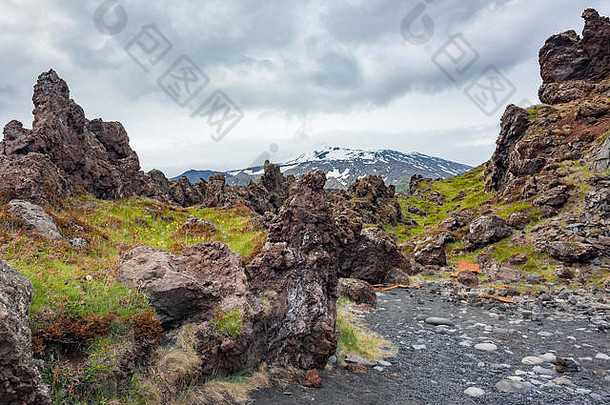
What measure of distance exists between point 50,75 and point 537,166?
5873 centimetres

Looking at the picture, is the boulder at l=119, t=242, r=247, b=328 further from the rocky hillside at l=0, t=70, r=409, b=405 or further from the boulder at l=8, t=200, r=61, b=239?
the boulder at l=8, t=200, r=61, b=239

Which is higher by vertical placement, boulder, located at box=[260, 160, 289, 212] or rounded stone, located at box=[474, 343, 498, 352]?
boulder, located at box=[260, 160, 289, 212]

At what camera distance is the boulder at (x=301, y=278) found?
32.4 ft

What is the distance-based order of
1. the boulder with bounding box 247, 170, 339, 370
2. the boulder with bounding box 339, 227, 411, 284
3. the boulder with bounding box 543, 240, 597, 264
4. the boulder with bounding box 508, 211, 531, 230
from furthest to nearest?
the boulder with bounding box 508, 211, 531, 230 < the boulder with bounding box 339, 227, 411, 284 < the boulder with bounding box 543, 240, 597, 264 < the boulder with bounding box 247, 170, 339, 370

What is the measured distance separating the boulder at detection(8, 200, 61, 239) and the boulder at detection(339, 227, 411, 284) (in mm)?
22062

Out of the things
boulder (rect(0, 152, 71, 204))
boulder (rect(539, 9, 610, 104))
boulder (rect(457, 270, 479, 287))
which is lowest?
boulder (rect(457, 270, 479, 287))

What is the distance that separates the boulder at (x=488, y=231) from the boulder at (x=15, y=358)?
124ft

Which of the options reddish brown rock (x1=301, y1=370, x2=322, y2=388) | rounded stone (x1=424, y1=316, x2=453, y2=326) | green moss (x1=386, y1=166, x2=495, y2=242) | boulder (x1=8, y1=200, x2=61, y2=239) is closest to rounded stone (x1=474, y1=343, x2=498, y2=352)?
rounded stone (x1=424, y1=316, x2=453, y2=326)

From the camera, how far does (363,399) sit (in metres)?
8.27

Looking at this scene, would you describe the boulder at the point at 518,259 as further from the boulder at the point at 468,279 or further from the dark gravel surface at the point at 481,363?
the dark gravel surface at the point at 481,363

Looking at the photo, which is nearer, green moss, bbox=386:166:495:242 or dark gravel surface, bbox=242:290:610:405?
dark gravel surface, bbox=242:290:610:405

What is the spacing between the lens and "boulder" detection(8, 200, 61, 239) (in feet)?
34.6

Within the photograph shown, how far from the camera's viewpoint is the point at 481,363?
1138 centimetres

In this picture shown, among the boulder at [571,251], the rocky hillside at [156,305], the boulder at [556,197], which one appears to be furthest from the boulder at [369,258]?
the boulder at [556,197]
